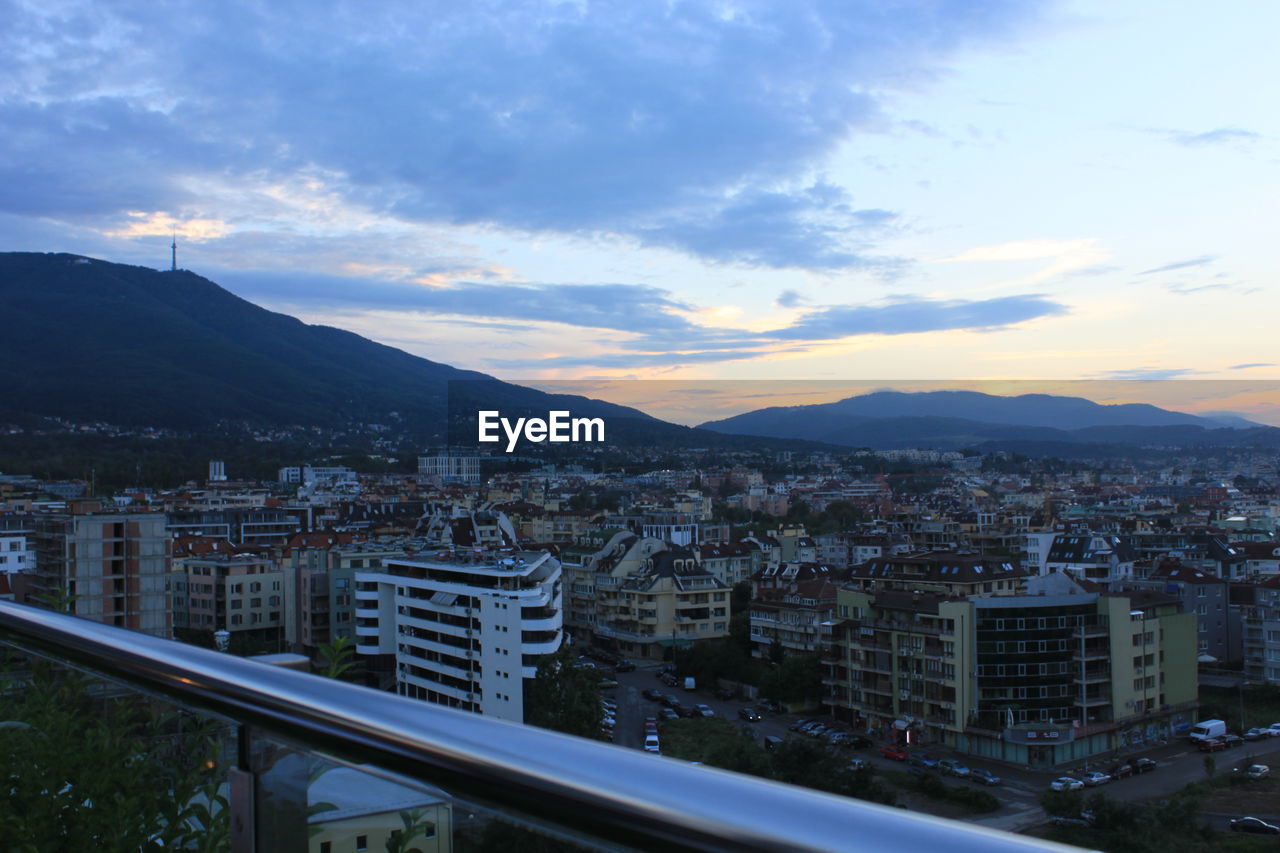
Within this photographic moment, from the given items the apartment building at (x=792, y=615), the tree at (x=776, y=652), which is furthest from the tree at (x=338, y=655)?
the tree at (x=776, y=652)

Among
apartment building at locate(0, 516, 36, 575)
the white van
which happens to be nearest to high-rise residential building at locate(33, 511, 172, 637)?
apartment building at locate(0, 516, 36, 575)

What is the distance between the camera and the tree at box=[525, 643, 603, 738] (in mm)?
7848

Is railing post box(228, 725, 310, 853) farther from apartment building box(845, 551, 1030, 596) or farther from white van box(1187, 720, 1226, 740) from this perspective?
apartment building box(845, 551, 1030, 596)

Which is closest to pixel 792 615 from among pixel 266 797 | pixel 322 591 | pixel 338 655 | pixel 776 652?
pixel 776 652

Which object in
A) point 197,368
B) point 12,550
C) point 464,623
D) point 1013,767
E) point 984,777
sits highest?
point 197,368

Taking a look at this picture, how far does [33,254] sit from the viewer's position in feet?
172

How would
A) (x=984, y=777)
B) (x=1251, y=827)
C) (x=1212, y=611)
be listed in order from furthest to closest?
(x=1212, y=611) → (x=984, y=777) → (x=1251, y=827)

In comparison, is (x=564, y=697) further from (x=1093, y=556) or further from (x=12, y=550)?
(x=1093, y=556)

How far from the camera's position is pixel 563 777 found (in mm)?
376

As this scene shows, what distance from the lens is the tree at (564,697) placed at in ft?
25.7

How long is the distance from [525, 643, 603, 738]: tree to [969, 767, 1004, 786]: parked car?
9.20ft

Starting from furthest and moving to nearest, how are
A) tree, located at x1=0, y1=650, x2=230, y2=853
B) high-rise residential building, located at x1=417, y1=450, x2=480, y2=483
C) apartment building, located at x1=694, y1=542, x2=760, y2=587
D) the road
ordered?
high-rise residential building, located at x1=417, y1=450, x2=480, y2=483 < apartment building, located at x1=694, y1=542, x2=760, y2=587 < the road < tree, located at x1=0, y1=650, x2=230, y2=853

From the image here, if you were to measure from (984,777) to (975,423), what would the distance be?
2753 cm

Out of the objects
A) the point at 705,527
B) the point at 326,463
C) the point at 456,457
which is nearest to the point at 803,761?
the point at 705,527
